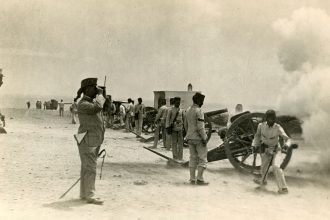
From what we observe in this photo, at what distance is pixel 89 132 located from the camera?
19.1 feet

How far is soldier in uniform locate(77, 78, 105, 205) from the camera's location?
5719 millimetres

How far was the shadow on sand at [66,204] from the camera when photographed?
5.41m

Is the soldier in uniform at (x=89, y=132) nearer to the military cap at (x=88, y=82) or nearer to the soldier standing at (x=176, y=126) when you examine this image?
the military cap at (x=88, y=82)

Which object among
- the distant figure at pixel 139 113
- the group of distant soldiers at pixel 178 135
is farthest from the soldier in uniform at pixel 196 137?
the distant figure at pixel 139 113

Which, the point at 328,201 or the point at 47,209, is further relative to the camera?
the point at 328,201

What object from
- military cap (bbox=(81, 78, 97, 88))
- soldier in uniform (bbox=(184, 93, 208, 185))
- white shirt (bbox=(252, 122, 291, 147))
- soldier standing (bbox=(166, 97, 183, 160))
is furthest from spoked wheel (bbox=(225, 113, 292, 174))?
military cap (bbox=(81, 78, 97, 88))

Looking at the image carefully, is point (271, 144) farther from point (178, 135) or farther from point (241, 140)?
point (178, 135)

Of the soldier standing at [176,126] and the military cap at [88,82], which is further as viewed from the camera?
the soldier standing at [176,126]

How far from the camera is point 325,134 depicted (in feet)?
26.6

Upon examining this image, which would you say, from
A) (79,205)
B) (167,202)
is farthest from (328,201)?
(79,205)

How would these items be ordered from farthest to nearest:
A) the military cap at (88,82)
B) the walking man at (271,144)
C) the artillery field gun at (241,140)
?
the artillery field gun at (241,140), the walking man at (271,144), the military cap at (88,82)

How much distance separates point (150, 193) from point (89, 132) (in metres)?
1.40

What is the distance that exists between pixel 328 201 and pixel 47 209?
4080mm

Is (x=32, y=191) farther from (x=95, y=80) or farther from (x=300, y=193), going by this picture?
(x=300, y=193)
